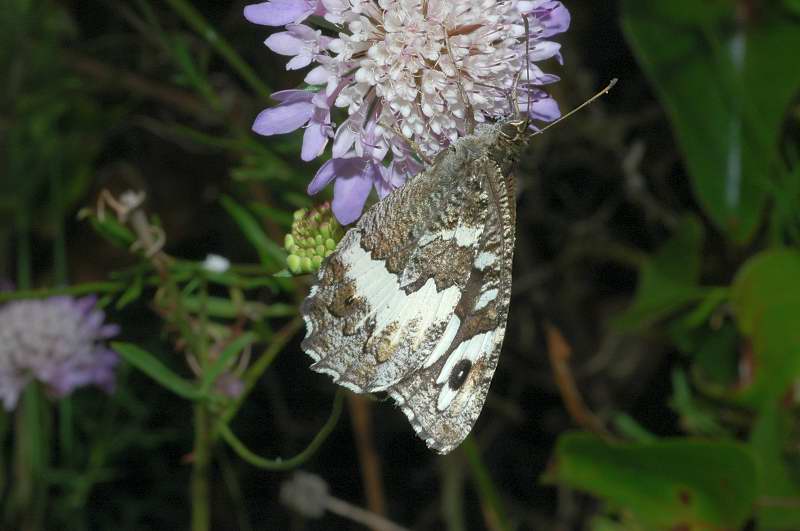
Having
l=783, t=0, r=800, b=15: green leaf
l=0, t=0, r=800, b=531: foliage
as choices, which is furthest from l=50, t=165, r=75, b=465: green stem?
l=783, t=0, r=800, b=15: green leaf

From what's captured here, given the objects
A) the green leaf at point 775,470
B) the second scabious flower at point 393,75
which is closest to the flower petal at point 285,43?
the second scabious flower at point 393,75

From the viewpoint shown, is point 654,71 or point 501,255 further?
point 654,71

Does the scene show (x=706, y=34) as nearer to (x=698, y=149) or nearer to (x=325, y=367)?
(x=698, y=149)

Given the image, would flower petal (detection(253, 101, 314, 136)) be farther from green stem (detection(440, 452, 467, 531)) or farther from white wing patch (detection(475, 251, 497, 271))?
green stem (detection(440, 452, 467, 531))

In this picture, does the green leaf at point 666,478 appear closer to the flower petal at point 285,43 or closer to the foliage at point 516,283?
the foliage at point 516,283

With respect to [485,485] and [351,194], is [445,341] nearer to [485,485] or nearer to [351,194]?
[351,194]

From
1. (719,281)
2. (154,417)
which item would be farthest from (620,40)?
(154,417)
